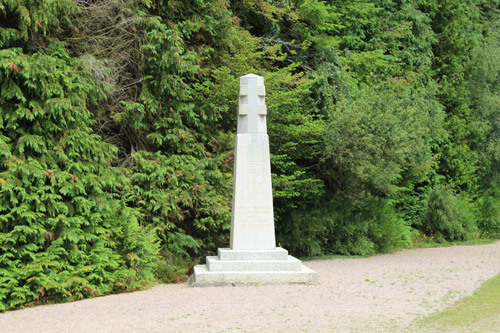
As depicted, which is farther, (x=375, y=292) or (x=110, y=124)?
(x=110, y=124)

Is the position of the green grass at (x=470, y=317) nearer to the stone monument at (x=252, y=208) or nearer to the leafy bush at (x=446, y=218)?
the stone monument at (x=252, y=208)

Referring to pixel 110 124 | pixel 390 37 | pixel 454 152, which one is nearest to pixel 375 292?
pixel 110 124

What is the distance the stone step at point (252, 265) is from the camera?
10.2m

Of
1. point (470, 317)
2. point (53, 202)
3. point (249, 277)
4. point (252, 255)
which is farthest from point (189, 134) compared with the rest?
point (470, 317)

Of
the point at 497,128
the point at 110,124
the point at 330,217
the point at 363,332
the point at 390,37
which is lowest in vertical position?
the point at 363,332

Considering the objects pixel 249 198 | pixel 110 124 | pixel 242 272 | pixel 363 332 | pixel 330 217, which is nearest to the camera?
pixel 363 332

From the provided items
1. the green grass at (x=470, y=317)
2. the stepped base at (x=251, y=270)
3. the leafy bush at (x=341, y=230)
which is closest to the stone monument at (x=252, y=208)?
the stepped base at (x=251, y=270)

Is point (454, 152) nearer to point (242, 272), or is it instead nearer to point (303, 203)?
point (303, 203)

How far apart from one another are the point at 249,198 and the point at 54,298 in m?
3.93

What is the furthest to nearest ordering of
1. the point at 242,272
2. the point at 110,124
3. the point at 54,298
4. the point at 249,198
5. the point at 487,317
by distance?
the point at 110,124, the point at 249,198, the point at 242,272, the point at 54,298, the point at 487,317

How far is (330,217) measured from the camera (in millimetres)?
16141

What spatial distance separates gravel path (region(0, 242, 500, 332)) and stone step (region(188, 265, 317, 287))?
9.9 inches

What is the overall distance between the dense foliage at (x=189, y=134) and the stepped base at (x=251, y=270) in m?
1.24

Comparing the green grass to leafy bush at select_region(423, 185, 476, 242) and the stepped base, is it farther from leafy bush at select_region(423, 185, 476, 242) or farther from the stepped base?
leafy bush at select_region(423, 185, 476, 242)
